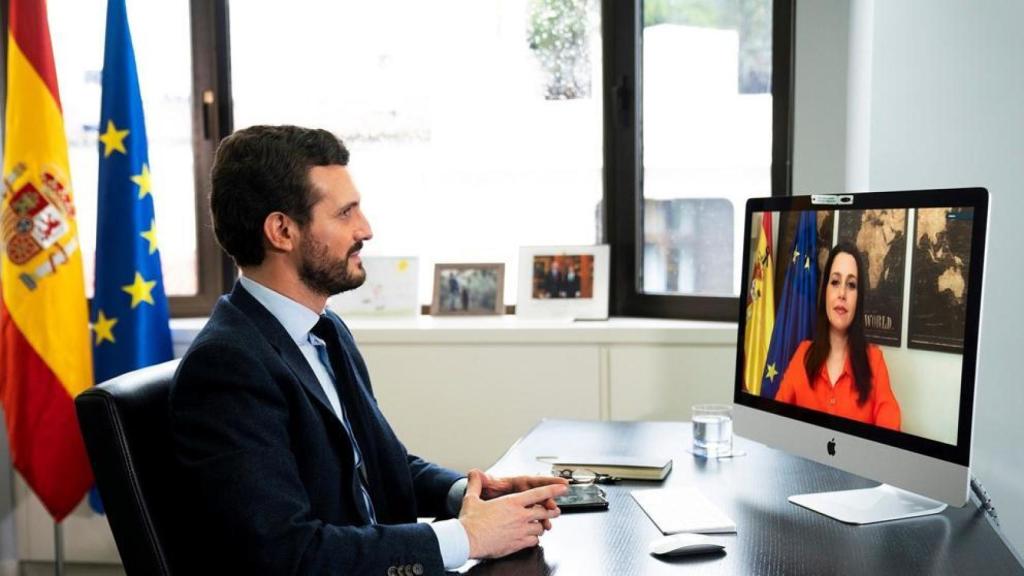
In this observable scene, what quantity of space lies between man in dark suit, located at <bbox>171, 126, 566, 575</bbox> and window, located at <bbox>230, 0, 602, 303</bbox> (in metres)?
1.70

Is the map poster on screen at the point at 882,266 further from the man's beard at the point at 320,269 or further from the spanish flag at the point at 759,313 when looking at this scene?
the man's beard at the point at 320,269

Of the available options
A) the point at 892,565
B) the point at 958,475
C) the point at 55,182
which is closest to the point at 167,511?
the point at 892,565

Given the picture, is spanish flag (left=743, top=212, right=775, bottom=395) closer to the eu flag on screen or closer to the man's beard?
the eu flag on screen

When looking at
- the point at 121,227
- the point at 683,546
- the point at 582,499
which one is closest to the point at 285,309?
the point at 582,499

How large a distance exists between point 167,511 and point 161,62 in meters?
2.50

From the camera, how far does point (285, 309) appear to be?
157cm

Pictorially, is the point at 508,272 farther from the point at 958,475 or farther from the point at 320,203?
the point at 958,475

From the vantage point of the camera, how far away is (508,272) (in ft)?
11.4

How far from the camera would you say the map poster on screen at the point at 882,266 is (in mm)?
1558

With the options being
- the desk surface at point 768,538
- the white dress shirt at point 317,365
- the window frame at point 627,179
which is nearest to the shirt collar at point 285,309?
the white dress shirt at point 317,365

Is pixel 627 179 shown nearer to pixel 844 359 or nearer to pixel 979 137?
pixel 979 137

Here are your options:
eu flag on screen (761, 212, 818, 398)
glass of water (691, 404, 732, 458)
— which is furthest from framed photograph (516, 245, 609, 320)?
eu flag on screen (761, 212, 818, 398)

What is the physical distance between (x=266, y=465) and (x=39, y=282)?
6.84 ft

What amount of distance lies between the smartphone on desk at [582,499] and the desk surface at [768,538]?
16mm
